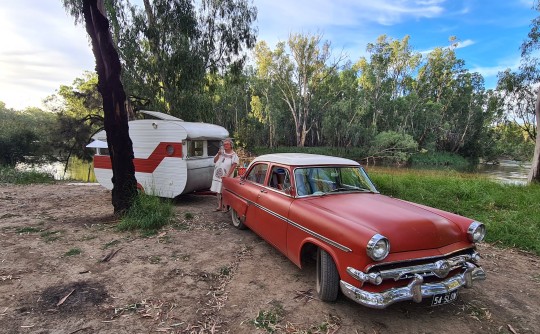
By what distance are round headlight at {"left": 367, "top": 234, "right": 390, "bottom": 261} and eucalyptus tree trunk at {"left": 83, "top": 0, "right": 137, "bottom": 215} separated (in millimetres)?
5461

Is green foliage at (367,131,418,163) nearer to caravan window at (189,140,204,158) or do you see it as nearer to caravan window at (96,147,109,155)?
caravan window at (189,140,204,158)

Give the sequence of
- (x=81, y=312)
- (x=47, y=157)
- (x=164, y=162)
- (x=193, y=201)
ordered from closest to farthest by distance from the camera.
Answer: (x=81, y=312), (x=164, y=162), (x=193, y=201), (x=47, y=157)

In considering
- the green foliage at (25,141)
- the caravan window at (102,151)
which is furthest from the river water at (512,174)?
the green foliage at (25,141)

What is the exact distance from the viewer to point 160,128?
766cm

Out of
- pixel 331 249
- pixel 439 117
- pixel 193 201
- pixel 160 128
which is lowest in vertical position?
pixel 193 201

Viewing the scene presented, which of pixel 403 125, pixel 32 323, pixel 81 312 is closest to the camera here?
pixel 32 323

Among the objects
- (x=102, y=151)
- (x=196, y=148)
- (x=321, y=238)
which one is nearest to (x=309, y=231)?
(x=321, y=238)

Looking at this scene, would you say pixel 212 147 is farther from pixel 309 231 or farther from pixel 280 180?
pixel 309 231

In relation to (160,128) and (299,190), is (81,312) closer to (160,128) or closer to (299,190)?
(299,190)

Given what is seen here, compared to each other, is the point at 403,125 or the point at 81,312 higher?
the point at 403,125

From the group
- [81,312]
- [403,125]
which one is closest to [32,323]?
[81,312]

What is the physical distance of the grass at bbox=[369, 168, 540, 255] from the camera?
5656 mm

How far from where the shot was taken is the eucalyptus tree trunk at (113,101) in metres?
5.90

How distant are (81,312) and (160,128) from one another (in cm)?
537
